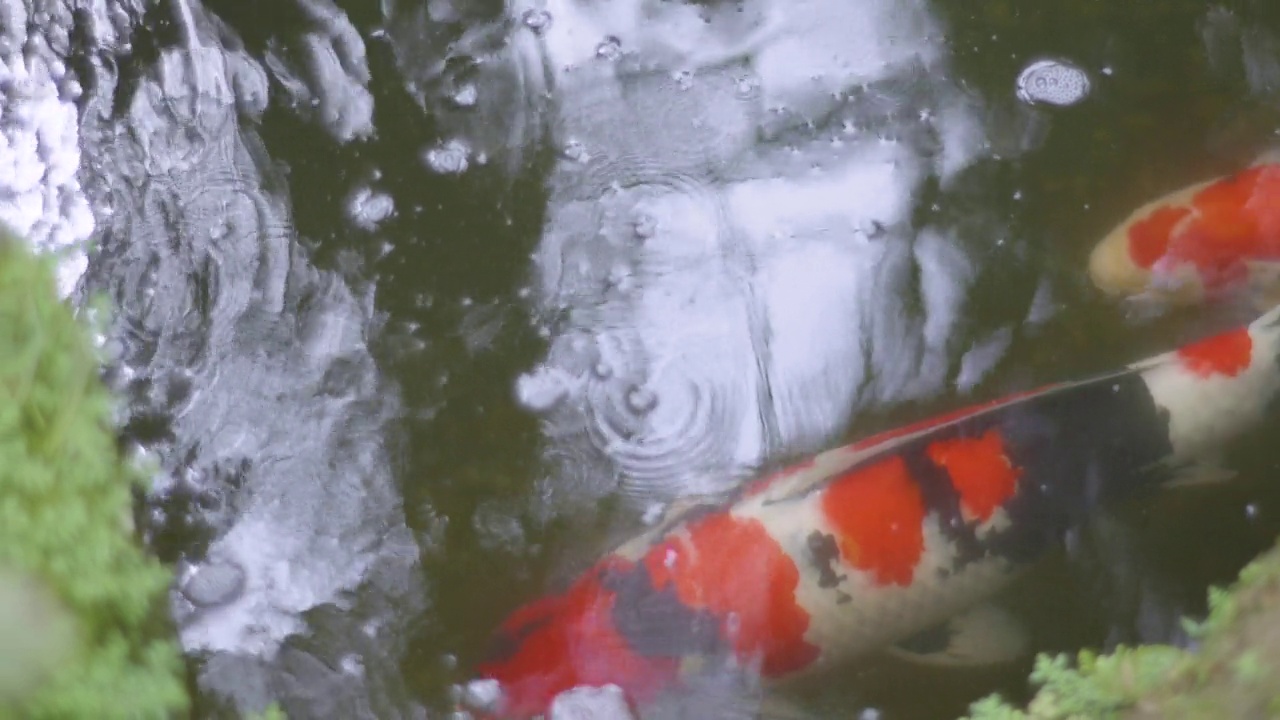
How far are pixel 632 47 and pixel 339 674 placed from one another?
1.90 m

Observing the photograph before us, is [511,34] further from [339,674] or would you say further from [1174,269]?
[1174,269]

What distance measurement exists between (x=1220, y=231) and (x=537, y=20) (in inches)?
80.3

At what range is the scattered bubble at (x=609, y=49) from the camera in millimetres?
2967

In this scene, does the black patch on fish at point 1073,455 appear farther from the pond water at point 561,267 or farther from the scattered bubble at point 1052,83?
the scattered bubble at point 1052,83

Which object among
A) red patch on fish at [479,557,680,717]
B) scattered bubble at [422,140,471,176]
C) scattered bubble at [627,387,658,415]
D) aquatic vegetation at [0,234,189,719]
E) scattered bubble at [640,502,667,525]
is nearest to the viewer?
aquatic vegetation at [0,234,189,719]

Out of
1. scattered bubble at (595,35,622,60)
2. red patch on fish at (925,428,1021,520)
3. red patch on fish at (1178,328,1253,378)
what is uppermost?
scattered bubble at (595,35,622,60)

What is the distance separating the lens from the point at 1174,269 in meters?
2.87

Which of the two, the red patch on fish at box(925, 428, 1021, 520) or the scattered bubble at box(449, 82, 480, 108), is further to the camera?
the scattered bubble at box(449, 82, 480, 108)

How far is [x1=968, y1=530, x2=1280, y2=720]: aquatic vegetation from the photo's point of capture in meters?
1.76

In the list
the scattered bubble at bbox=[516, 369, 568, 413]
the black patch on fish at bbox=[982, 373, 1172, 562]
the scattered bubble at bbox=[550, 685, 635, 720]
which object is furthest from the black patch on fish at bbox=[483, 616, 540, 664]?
the black patch on fish at bbox=[982, 373, 1172, 562]

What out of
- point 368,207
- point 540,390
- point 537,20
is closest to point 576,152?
point 537,20

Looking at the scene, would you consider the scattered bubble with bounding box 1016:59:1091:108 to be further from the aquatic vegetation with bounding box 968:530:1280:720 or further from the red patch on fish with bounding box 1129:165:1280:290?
the aquatic vegetation with bounding box 968:530:1280:720

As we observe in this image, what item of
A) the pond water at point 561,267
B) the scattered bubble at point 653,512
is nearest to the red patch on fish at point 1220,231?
the pond water at point 561,267

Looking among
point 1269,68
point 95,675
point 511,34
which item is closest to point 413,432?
point 95,675
